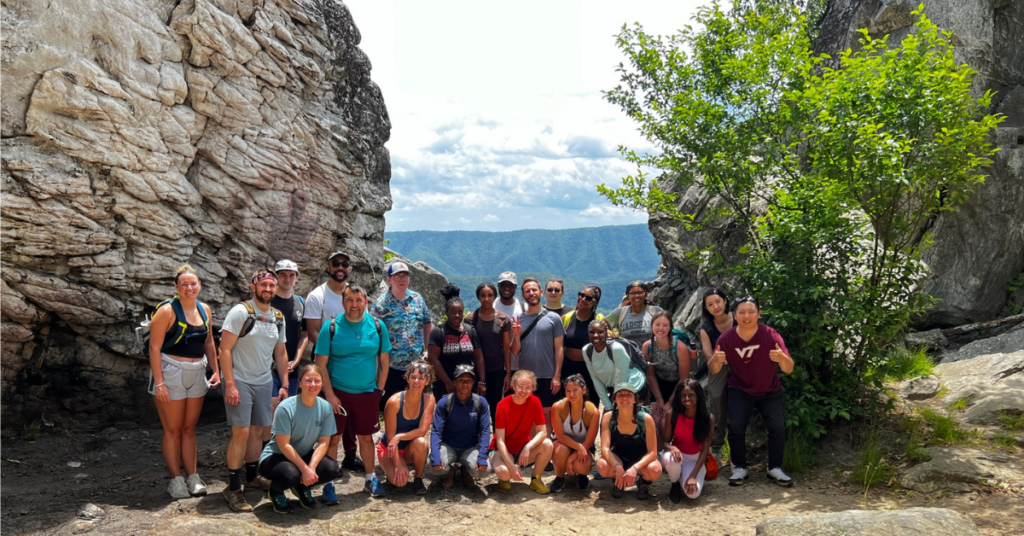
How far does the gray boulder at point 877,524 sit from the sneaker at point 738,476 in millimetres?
1932

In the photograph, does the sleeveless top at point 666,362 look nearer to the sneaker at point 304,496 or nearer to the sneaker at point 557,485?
the sneaker at point 557,485

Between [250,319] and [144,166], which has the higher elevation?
[144,166]

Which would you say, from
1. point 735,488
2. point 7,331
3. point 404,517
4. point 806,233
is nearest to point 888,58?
point 806,233

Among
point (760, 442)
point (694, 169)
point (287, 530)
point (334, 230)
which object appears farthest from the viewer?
point (334, 230)

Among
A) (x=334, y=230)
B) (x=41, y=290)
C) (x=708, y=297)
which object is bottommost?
(x=708, y=297)

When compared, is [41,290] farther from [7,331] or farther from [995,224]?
[995,224]

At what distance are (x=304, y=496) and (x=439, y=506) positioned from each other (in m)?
1.46

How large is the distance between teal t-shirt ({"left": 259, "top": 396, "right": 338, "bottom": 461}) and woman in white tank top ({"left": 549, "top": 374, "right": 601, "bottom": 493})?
2629 mm

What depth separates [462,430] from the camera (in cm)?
745

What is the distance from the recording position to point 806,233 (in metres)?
8.17

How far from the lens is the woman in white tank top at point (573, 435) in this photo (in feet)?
24.4

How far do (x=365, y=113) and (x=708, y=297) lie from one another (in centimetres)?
772

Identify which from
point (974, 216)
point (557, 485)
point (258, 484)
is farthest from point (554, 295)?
point (974, 216)

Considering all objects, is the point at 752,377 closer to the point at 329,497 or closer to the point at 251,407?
the point at 329,497
